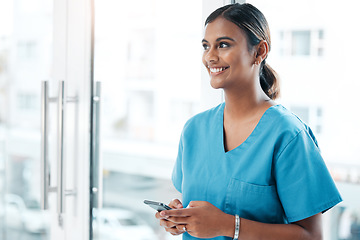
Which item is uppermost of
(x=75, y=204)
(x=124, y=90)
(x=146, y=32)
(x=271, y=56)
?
(x=146, y=32)

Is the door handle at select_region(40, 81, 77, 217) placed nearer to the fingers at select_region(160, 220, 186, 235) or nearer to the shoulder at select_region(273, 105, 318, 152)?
the fingers at select_region(160, 220, 186, 235)

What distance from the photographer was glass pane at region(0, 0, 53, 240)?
1816 mm

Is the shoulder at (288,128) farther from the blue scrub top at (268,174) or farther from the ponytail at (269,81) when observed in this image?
the ponytail at (269,81)

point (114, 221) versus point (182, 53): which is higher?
point (182, 53)

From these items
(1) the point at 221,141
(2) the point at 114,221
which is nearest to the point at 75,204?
(2) the point at 114,221

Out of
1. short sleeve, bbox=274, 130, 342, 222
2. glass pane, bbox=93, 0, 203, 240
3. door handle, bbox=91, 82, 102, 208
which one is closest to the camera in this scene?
short sleeve, bbox=274, 130, 342, 222

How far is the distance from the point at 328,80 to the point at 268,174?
340mm

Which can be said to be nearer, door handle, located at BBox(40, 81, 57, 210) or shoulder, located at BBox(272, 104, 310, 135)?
shoulder, located at BBox(272, 104, 310, 135)

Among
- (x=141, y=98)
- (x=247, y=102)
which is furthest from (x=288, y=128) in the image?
(x=141, y=98)

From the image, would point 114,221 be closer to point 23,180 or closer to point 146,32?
point 23,180

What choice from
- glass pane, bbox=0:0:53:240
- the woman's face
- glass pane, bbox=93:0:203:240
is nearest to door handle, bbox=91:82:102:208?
glass pane, bbox=93:0:203:240

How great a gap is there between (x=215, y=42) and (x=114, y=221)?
3.34ft

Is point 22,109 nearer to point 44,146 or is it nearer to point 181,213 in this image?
point 44,146

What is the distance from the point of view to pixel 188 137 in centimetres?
108
